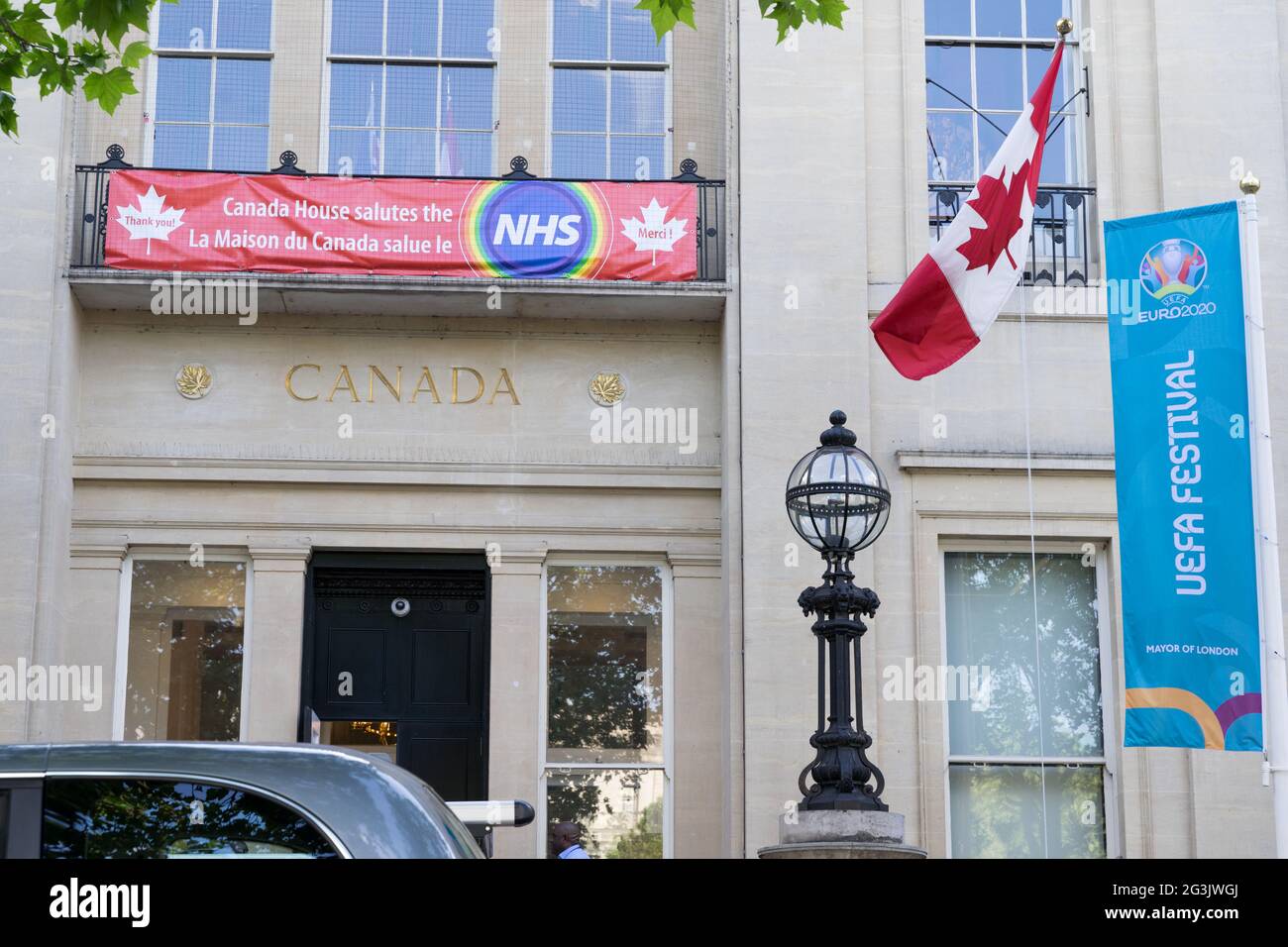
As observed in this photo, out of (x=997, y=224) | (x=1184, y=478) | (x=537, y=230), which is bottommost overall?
(x=1184, y=478)

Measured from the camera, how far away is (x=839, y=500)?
444 inches

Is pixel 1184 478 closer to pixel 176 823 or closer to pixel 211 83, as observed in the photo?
pixel 211 83

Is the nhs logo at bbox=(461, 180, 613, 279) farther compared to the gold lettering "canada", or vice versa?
the gold lettering "canada"

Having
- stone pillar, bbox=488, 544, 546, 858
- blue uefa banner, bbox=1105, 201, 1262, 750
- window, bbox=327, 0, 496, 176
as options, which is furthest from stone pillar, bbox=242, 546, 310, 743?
blue uefa banner, bbox=1105, 201, 1262, 750

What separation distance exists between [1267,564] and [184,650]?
9211 mm

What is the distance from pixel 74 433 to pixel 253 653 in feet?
8.62

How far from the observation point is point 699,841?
1484 centimetres

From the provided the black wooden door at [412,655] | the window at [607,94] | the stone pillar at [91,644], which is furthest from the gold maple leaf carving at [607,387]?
the stone pillar at [91,644]

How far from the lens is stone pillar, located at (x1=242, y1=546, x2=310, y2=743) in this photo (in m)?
15.0

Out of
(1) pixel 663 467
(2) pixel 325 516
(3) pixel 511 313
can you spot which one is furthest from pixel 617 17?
(2) pixel 325 516

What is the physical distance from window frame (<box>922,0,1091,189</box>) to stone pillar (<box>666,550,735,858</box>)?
4.45 meters

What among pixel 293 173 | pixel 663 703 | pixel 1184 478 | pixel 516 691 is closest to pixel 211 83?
pixel 293 173

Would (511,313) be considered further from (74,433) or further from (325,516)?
(74,433)
